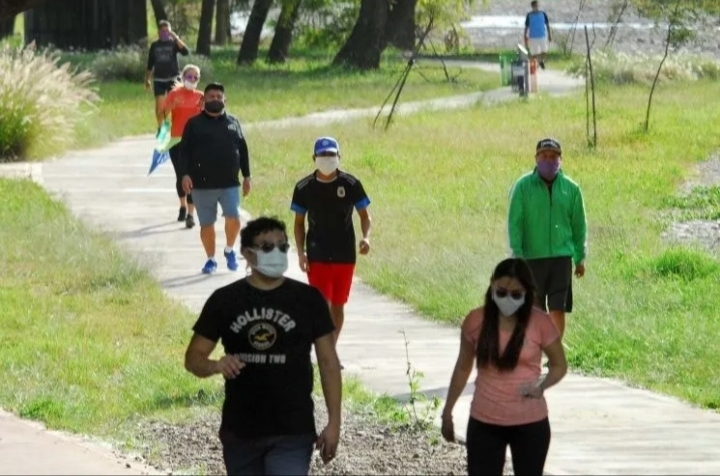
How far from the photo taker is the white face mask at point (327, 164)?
38.9ft

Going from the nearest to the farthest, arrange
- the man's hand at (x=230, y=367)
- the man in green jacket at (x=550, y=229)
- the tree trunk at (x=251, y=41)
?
the man's hand at (x=230, y=367) < the man in green jacket at (x=550, y=229) < the tree trunk at (x=251, y=41)

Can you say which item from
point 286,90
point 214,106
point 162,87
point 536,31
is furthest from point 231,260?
point 536,31

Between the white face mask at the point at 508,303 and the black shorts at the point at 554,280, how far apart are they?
13.6 ft

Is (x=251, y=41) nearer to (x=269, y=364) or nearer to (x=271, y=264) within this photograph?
(x=271, y=264)

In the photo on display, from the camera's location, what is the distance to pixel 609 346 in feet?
43.0

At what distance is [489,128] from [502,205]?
9901mm

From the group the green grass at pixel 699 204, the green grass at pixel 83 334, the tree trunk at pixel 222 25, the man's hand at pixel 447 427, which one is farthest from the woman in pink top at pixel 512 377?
the tree trunk at pixel 222 25

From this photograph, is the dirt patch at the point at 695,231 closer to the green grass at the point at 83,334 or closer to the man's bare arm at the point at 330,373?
the green grass at the point at 83,334

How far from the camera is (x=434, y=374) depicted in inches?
481

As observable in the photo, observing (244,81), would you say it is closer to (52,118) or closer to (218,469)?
(52,118)

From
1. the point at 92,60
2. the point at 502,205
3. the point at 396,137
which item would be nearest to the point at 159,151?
the point at 502,205

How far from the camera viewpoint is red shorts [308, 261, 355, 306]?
39.4ft

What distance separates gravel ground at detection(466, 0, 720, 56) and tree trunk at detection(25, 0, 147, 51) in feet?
46.7

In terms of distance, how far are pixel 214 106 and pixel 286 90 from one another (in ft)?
79.4
